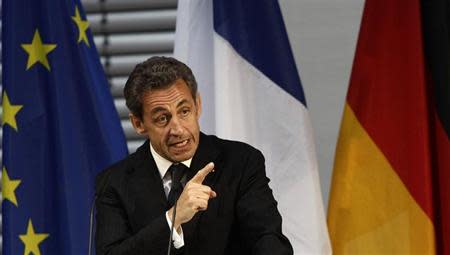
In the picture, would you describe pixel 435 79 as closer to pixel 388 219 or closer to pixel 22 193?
pixel 388 219

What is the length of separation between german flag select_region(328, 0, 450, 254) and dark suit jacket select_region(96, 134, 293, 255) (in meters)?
1.34

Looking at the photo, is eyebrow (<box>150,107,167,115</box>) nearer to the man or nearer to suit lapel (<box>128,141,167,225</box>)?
the man

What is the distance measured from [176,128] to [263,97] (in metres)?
1.61

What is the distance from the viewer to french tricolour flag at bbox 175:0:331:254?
4309 millimetres

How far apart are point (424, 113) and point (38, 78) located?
68.4 inches

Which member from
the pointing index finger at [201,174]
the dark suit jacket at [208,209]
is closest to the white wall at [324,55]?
the dark suit jacket at [208,209]

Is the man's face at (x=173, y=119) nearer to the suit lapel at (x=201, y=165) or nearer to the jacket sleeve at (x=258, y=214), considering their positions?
the suit lapel at (x=201, y=165)

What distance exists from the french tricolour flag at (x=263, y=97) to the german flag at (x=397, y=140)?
0.16 meters

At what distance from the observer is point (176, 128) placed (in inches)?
112

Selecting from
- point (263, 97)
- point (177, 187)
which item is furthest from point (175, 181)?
point (263, 97)

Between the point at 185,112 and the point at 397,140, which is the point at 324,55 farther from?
the point at 185,112

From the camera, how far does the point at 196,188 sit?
2.68m

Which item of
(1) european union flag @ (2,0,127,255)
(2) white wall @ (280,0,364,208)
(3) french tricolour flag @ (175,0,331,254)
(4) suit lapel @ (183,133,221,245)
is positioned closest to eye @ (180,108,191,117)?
(4) suit lapel @ (183,133,221,245)

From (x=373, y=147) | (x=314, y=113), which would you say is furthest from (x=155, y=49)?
(x=373, y=147)
